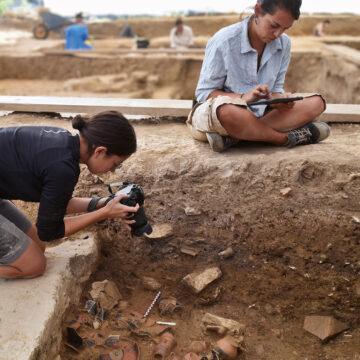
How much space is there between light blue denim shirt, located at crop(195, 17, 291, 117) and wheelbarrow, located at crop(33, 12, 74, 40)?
13.5 meters

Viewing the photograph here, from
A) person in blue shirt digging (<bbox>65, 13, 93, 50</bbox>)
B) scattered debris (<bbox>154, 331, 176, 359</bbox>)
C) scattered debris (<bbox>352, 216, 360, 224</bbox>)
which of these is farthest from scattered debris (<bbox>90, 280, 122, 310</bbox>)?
person in blue shirt digging (<bbox>65, 13, 93, 50</bbox>)

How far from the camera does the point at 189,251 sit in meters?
2.48

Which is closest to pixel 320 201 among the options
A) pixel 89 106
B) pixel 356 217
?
pixel 356 217

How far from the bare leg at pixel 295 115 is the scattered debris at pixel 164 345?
1.50m

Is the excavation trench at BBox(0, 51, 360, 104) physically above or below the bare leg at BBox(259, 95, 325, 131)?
below

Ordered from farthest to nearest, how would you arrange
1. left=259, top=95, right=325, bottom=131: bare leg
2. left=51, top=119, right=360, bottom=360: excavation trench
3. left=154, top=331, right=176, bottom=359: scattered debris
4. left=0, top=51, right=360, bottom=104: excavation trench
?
left=0, top=51, right=360, bottom=104: excavation trench < left=259, top=95, right=325, bottom=131: bare leg < left=51, top=119, right=360, bottom=360: excavation trench < left=154, top=331, right=176, bottom=359: scattered debris

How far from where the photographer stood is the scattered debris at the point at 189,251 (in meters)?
2.47

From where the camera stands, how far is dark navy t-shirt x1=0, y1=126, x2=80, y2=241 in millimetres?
1707

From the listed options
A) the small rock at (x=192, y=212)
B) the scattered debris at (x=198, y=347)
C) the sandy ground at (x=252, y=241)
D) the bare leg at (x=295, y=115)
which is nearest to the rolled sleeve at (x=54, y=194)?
the sandy ground at (x=252, y=241)

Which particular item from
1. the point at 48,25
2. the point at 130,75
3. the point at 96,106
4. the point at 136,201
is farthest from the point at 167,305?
the point at 48,25

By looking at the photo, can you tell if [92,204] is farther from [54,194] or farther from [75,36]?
[75,36]

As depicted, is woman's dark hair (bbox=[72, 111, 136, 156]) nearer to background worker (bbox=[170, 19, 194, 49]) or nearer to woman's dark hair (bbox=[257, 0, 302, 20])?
woman's dark hair (bbox=[257, 0, 302, 20])

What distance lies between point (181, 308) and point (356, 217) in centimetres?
119

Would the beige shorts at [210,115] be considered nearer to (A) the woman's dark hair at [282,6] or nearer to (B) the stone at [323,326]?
(A) the woman's dark hair at [282,6]
